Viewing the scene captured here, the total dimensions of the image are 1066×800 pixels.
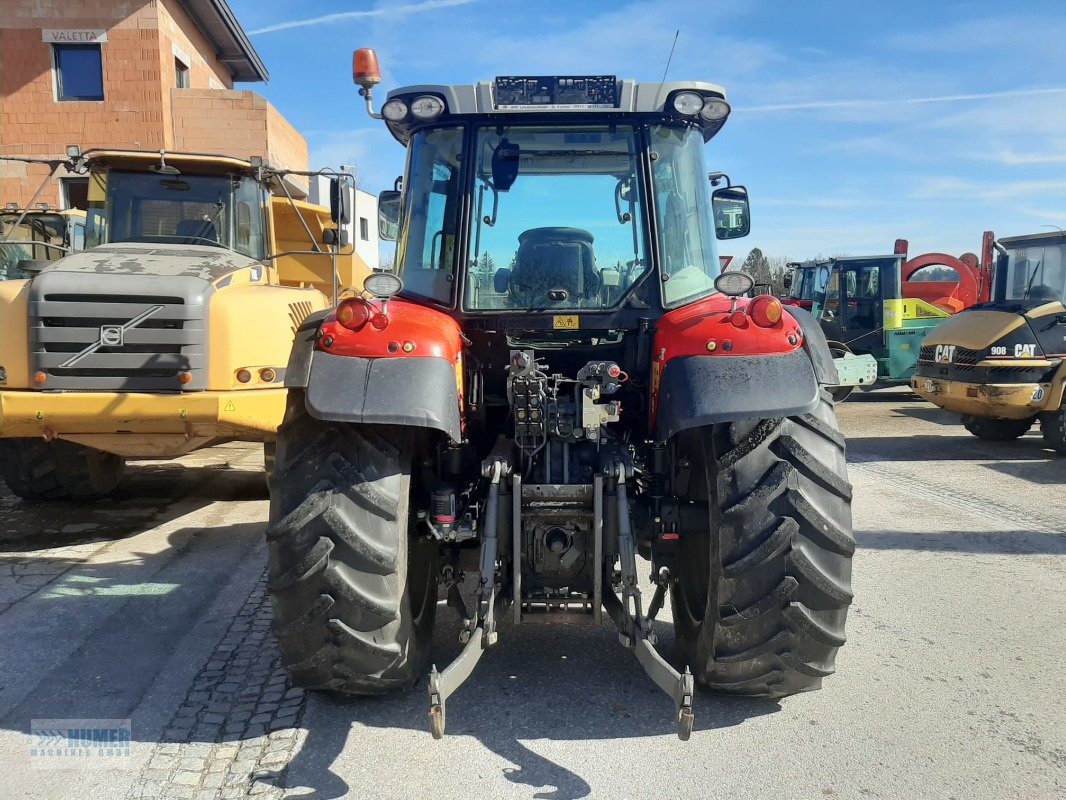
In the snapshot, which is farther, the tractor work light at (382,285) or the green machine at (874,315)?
the green machine at (874,315)

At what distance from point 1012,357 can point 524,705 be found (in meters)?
7.87

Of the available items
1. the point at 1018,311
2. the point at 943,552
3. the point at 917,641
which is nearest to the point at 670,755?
the point at 917,641

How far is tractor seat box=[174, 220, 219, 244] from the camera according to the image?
6391 millimetres

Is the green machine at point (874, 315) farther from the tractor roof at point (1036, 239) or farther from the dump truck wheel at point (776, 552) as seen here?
the dump truck wheel at point (776, 552)

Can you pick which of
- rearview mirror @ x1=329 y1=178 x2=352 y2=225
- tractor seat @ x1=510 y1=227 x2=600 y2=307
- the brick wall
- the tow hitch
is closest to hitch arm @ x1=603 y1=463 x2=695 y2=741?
the tow hitch

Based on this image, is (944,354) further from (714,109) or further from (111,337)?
(111,337)

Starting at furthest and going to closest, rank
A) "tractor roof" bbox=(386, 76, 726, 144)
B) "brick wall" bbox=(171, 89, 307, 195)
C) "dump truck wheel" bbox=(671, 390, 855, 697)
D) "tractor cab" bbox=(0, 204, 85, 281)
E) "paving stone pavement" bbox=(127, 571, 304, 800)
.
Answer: "brick wall" bbox=(171, 89, 307, 195)
"tractor cab" bbox=(0, 204, 85, 281)
"tractor roof" bbox=(386, 76, 726, 144)
"dump truck wheel" bbox=(671, 390, 855, 697)
"paving stone pavement" bbox=(127, 571, 304, 800)

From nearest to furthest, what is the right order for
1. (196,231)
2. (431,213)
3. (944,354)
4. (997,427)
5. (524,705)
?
(524,705), (431,213), (196,231), (944,354), (997,427)

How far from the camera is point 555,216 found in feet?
11.5

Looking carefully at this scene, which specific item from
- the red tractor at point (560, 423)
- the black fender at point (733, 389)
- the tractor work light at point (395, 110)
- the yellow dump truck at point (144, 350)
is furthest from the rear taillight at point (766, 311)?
the yellow dump truck at point (144, 350)

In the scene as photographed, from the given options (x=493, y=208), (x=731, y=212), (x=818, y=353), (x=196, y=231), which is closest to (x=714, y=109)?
(x=731, y=212)

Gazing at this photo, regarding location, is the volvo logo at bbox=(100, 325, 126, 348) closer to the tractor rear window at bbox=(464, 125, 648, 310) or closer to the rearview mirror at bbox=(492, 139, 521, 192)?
the tractor rear window at bbox=(464, 125, 648, 310)

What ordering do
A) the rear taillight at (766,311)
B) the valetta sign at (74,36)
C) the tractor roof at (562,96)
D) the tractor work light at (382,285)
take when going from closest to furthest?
the rear taillight at (766,311), the tractor work light at (382,285), the tractor roof at (562,96), the valetta sign at (74,36)

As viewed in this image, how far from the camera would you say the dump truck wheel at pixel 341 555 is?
2861 millimetres
